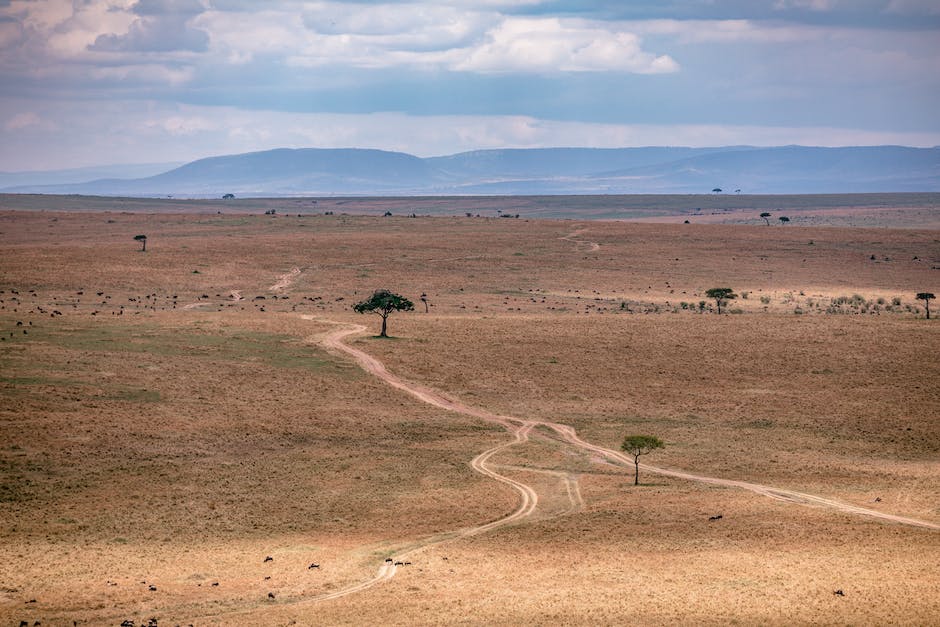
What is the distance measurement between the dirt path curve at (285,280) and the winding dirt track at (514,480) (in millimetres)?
38472

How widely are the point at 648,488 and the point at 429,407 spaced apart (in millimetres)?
18805

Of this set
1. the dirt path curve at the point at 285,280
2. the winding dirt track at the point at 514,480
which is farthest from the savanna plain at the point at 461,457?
the dirt path curve at the point at 285,280

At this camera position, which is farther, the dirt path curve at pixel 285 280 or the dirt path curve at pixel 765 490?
the dirt path curve at pixel 285 280

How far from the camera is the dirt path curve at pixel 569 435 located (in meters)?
43.0

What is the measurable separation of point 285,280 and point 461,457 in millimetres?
68757

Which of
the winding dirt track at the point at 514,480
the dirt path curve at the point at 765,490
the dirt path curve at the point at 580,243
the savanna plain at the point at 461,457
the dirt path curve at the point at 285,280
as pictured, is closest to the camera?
the savanna plain at the point at 461,457

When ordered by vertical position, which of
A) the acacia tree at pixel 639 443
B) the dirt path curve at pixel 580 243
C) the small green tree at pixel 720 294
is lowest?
the acacia tree at pixel 639 443

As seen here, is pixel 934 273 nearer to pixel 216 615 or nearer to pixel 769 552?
pixel 769 552

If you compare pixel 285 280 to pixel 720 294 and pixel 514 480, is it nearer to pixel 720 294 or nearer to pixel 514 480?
pixel 720 294

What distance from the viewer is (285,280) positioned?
117 m

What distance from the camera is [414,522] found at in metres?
42.2

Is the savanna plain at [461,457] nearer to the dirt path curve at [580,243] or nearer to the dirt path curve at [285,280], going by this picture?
the dirt path curve at [285,280]

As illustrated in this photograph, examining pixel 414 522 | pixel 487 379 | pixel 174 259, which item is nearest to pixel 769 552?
pixel 414 522

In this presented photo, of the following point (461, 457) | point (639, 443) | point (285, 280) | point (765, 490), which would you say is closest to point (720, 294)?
point (285, 280)
